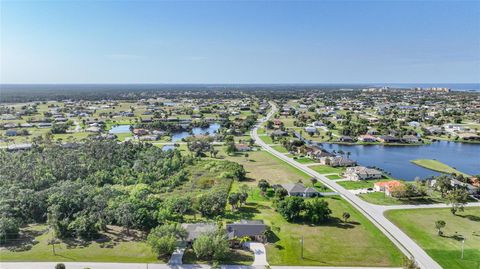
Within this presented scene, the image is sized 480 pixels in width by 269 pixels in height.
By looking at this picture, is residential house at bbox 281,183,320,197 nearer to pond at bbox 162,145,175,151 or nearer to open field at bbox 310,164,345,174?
open field at bbox 310,164,345,174

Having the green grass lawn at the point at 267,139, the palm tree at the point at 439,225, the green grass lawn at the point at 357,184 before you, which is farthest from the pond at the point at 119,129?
the palm tree at the point at 439,225

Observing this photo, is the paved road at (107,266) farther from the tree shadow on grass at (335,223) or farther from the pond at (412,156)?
the pond at (412,156)

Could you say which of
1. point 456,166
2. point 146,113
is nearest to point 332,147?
point 456,166

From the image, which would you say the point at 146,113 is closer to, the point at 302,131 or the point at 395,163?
the point at 302,131

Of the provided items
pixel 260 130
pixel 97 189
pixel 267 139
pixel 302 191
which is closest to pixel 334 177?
pixel 302 191

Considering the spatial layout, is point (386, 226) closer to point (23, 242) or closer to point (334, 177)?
point (334, 177)

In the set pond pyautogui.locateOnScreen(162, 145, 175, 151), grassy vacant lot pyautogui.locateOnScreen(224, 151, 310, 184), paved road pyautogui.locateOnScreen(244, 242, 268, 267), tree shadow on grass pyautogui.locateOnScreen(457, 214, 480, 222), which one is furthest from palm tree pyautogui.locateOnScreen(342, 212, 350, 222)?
pond pyautogui.locateOnScreen(162, 145, 175, 151)

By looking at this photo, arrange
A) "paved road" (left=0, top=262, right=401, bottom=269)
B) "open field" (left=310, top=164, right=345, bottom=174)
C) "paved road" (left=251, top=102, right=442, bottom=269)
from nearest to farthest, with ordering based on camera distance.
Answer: "paved road" (left=0, top=262, right=401, bottom=269)
"paved road" (left=251, top=102, right=442, bottom=269)
"open field" (left=310, top=164, right=345, bottom=174)
